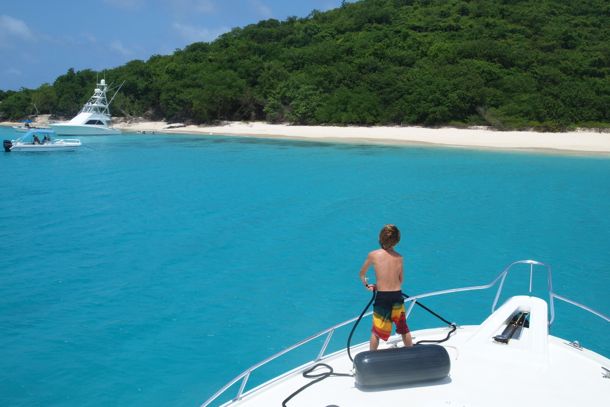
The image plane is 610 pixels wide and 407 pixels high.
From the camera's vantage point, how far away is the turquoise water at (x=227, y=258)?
6.98m

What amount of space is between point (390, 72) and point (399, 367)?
170 ft

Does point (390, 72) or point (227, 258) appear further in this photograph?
point (390, 72)

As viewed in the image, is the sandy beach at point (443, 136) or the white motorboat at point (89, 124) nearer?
the sandy beach at point (443, 136)

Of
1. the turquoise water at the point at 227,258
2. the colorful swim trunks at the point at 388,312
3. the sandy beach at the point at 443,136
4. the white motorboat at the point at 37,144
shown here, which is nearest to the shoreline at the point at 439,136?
the sandy beach at the point at 443,136

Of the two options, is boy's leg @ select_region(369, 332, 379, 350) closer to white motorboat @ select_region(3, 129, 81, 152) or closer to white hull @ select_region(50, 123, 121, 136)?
white motorboat @ select_region(3, 129, 81, 152)

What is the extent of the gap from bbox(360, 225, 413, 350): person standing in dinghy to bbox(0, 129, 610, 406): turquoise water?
2.72 m

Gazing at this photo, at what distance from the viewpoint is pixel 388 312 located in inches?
186

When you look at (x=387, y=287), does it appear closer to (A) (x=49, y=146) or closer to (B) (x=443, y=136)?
(A) (x=49, y=146)

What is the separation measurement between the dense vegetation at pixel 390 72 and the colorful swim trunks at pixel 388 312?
39.7 m

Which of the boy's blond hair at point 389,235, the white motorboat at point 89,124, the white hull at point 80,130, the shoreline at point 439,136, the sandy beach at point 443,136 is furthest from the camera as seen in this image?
the white motorboat at point 89,124

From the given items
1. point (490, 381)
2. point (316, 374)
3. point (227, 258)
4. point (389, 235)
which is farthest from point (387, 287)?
point (227, 258)

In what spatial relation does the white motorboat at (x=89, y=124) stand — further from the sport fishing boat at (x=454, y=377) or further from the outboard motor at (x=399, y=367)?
the outboard motor at (x=399, y=367)

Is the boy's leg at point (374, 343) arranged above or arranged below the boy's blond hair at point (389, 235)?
below

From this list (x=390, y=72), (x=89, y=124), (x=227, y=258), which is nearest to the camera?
(x=227, y=258)
